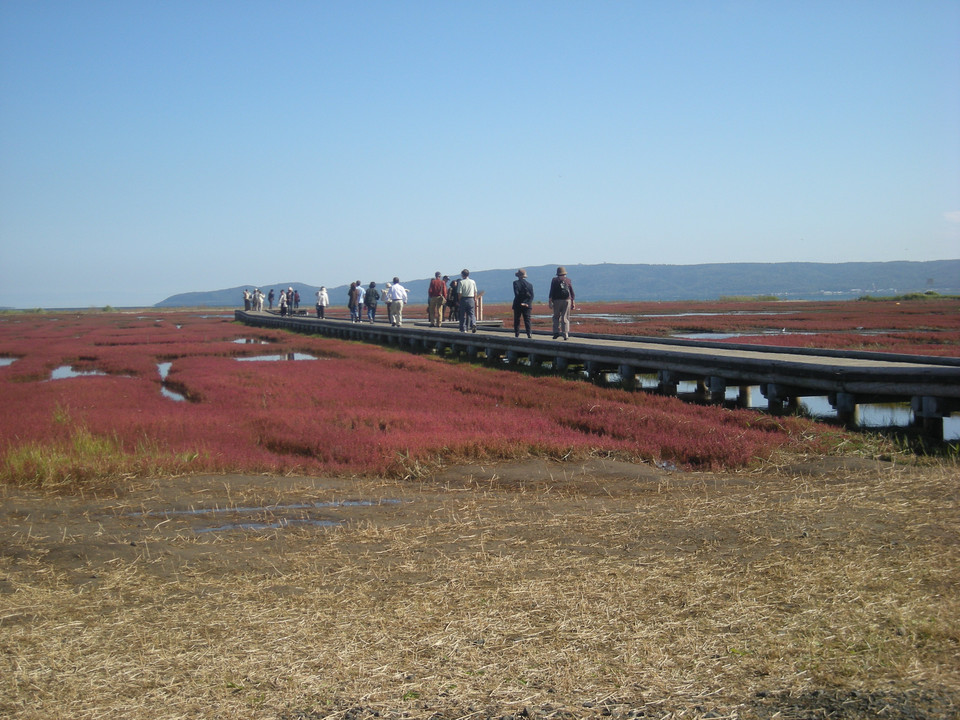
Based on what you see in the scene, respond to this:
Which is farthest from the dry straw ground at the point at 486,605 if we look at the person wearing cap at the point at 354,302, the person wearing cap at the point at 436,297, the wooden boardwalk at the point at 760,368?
the person wearing cap at the point at 354,302

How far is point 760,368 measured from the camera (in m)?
15.0

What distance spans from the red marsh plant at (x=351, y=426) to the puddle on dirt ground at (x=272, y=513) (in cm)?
161

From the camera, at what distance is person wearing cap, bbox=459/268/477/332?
27312mm

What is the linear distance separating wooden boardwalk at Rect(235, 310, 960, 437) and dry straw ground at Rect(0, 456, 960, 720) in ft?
12.1

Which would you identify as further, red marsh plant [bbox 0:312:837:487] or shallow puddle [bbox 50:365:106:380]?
shallow puddle [bbox 50:365:106:380]

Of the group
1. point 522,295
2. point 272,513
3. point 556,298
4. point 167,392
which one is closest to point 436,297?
point 522,295

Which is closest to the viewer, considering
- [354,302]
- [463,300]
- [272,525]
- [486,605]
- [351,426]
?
[486,605]

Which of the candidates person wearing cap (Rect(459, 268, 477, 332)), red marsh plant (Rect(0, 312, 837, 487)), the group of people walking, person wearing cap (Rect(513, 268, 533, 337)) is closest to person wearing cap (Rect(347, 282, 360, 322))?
the group of people walking

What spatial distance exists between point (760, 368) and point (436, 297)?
1856 cm

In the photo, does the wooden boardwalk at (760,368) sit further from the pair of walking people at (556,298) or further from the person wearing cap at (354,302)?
the person wearing cap at (354,302)

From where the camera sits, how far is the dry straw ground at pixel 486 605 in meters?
4.12

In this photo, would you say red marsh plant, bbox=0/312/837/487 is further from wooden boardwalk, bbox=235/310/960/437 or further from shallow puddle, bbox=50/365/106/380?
shallow puddle, bbox=50/365/106/380

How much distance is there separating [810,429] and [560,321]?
12227 mm

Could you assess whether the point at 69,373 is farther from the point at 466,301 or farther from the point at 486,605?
the point at 486,605
